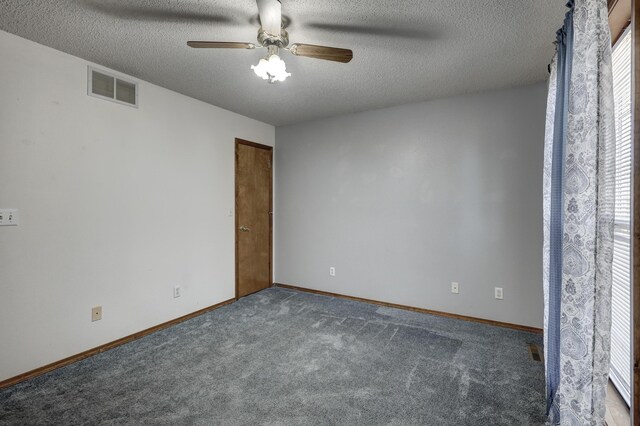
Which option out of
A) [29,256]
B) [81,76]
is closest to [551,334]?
[29,256]

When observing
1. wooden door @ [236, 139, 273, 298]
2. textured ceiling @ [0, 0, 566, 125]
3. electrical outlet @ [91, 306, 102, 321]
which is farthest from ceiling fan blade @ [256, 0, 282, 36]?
electrical outlet @ [91, 306, 102, 321]

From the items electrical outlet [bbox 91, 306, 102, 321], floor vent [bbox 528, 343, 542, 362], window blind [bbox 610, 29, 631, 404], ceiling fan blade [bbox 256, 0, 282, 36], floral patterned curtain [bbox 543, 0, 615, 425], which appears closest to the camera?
floral patterned curtain [bbox 543, 0, 615, 425]

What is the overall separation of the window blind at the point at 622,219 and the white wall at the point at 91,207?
364cm

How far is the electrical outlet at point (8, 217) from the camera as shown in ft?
7.10

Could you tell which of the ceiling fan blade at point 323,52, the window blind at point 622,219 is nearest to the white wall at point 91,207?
the ceiling fan blade at point 323,52

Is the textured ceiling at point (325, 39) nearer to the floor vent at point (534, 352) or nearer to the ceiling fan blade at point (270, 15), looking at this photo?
the ceiling fan blade at point (270, 15)

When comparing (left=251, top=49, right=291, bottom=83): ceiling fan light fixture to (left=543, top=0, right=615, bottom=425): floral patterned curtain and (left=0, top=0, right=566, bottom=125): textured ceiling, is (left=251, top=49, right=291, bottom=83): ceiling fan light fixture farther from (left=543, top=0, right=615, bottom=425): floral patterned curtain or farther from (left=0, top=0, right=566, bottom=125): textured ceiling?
(left=543, top=0, right=615, bottom=425): floral patterned curtain

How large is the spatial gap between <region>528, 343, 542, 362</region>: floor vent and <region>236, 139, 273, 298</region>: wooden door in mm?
3260

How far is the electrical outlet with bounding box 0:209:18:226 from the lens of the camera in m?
2.16

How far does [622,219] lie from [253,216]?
3.74 m

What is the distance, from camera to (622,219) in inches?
67.5

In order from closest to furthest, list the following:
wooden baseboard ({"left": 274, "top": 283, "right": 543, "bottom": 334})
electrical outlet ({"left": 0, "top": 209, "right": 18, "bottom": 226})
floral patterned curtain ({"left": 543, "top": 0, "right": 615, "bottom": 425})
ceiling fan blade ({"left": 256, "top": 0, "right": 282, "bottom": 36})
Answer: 1. floral patterned curtain ({"left": 543, "top": 0, "right": 615, "bottom": 425})
2. ceiling fan blade ({"left": 256, "top": 0, "right": 282, "bottom": 36})
3. electrical outlet ({"left": 0, "top": 209, "right": 18, "bottom": 226})
4. wooden baseboard ({"left": 274, "top": 283, "right": 543, "bottom": 334})

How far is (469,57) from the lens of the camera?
99.5 inches

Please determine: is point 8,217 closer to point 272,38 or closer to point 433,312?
point 272,38
